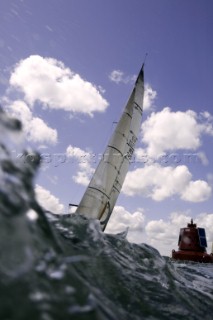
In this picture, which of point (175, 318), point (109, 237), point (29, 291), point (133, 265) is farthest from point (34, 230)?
point (109, 237)

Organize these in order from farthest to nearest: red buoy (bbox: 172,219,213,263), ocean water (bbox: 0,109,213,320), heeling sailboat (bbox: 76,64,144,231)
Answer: red buoy (bbox: 172,219,213,263), heeling sailboat (bbox: 76,64,144,231), ocean water (bbox: 0,109,213,320)

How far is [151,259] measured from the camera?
22.1ft

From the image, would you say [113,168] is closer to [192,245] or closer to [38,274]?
[38,274]

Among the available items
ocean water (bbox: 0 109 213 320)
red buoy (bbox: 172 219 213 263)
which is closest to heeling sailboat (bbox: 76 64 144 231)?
ocean water (bbox: 0 109 213 320)

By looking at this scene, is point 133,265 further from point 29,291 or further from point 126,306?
point 29,291

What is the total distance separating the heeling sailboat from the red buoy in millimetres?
21474

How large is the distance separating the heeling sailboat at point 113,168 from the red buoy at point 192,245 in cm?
2147

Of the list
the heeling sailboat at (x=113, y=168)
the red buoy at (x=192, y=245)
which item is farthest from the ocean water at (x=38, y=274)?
the red buoy at (x=192, y=245)

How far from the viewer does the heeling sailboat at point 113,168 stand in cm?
2262

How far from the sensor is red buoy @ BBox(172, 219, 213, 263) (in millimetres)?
41750

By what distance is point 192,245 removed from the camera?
44.1 meters

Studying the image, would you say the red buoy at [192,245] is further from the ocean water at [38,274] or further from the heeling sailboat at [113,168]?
the ocean water at [38,274]

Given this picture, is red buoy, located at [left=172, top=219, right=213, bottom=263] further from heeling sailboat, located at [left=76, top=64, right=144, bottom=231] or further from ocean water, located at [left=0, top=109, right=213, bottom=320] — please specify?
ocean water, located at [left=0, top=109, right=213, bottom=320]

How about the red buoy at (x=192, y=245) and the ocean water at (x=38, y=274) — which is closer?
the ocean water at (x=38, y=274)
